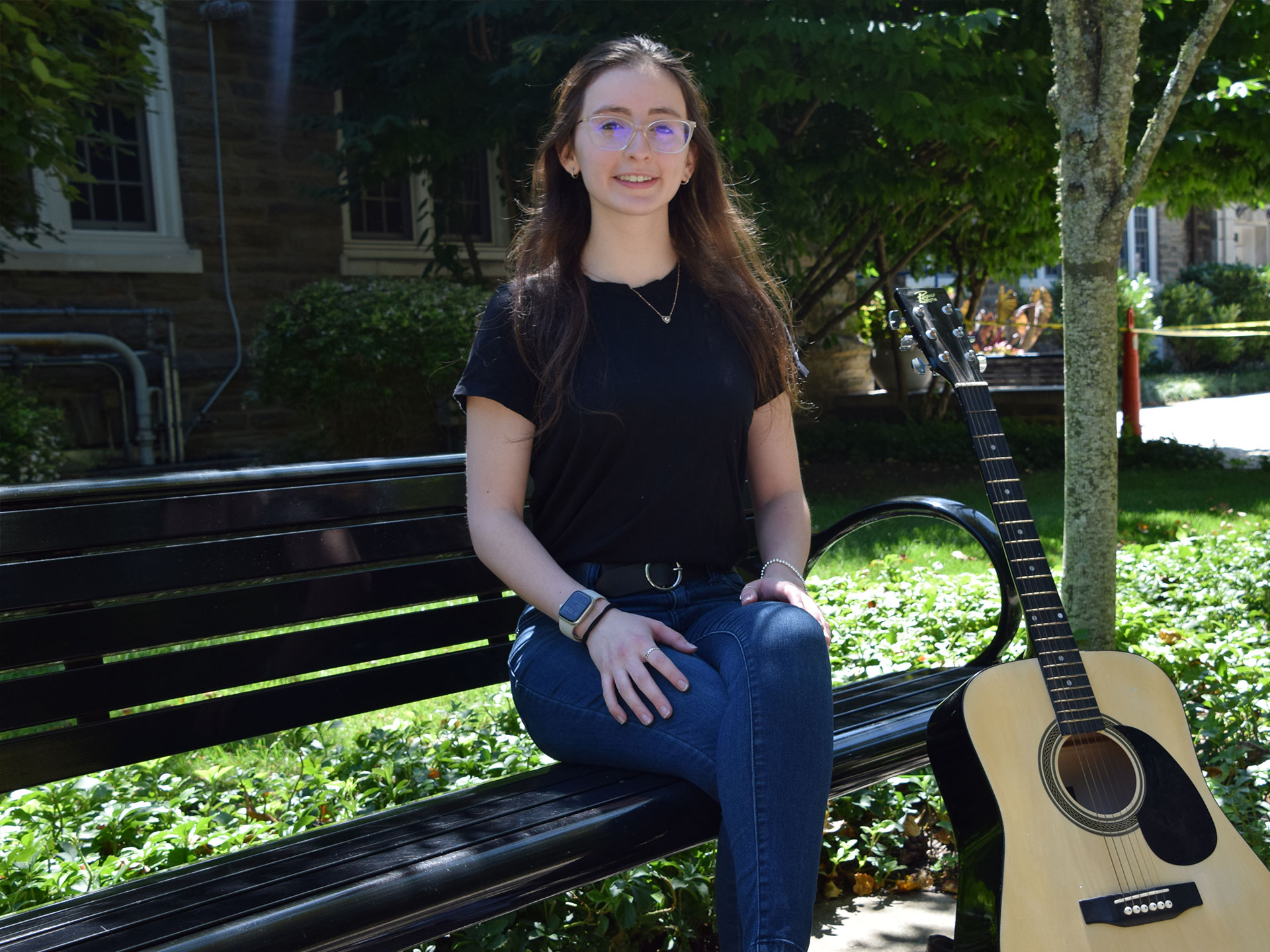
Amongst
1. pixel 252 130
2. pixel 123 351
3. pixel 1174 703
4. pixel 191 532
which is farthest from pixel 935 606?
pixel 252 130

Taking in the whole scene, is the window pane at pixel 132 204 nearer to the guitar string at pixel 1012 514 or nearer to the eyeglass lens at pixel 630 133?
the eyeglass lens at pixel 630 133

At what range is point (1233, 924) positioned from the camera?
78.9 inches

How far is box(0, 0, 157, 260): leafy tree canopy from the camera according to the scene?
4.85 meters

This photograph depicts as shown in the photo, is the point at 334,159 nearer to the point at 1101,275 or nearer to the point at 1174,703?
the point at 1101,275

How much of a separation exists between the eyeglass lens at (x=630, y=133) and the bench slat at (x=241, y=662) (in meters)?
1.06

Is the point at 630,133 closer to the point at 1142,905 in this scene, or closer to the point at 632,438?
the point at 632,438

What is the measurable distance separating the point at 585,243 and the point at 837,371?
10.3 metres

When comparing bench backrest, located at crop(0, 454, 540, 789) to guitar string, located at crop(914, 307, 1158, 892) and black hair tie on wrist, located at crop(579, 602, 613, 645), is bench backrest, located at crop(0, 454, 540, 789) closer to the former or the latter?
black hair tie on wrist, located at crop(579, 602, 613, 645)

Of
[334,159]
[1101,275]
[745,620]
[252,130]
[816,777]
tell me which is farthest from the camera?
[252,130]

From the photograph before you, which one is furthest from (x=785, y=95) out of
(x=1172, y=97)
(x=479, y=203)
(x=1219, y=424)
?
(x=1219, y=424)

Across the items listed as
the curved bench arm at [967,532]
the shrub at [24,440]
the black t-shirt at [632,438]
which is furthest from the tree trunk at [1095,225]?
the shrub at [24,440]

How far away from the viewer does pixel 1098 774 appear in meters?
2.12

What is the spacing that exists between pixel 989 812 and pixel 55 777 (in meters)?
1.65

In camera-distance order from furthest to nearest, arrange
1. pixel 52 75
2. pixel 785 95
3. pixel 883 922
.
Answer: pixel 785 95, pixel 52 75, pixel 883 922
